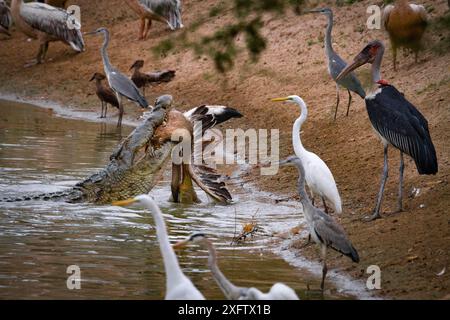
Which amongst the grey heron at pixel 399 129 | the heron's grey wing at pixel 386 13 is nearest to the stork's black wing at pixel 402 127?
the grey heron at pixel 399 129

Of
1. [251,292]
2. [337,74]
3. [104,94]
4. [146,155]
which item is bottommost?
[251,292]

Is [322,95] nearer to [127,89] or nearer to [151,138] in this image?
[127,89]

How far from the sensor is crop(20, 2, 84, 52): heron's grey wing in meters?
23.4

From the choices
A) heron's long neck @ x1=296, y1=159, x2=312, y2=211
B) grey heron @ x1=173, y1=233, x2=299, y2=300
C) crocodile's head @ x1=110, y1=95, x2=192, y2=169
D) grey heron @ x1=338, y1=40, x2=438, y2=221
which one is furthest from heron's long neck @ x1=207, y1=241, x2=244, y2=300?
crocodile's head @ x1=110, y1=95, x2=192, y2=169

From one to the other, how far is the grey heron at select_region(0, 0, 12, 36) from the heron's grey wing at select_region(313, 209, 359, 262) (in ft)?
58.3

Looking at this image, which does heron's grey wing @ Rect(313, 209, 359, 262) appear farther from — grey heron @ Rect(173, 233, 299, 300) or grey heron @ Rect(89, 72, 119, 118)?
grey heron @ Rect(89, 72, 119, 118)

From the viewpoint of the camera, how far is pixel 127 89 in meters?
18.4

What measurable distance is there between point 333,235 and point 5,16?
59.7 feet

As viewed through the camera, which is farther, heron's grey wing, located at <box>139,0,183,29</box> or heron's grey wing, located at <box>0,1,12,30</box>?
heron's grey wing, located at <box>0,1,12,30</box>

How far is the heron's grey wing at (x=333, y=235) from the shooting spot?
8.73m

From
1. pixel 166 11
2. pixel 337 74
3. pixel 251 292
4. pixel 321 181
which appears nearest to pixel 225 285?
pixel 251 292

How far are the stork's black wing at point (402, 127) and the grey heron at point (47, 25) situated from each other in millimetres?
13272

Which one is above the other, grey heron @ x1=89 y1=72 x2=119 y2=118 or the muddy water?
grey heron @ x1=89 y1=72 x2=119 y2=118

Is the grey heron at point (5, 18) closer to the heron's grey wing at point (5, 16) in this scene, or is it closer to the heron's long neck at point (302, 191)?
the heron's grey wing at point (5, 16)
